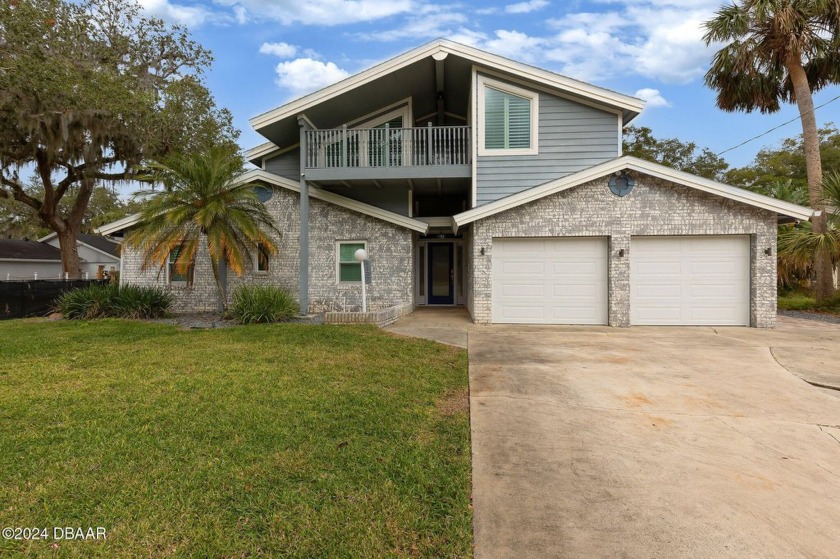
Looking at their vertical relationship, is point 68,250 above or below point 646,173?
below

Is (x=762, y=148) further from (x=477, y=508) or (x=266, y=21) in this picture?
(x=477, y=508)

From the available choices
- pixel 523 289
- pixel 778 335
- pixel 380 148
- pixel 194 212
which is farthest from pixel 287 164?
pixel 778 335

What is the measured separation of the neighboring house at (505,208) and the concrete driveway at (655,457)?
365cm

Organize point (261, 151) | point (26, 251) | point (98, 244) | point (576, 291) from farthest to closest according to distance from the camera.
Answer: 1. point (98, 244)
2. point (26, 251)
3. point (261, 151)
4. point (576, 291)

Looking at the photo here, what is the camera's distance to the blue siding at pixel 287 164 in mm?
13062

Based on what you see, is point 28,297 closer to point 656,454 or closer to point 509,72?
point 509,72

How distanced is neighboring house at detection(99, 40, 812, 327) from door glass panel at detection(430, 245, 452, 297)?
1.16 metres

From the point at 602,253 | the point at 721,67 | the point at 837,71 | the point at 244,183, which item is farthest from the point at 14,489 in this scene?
the point at 837,71

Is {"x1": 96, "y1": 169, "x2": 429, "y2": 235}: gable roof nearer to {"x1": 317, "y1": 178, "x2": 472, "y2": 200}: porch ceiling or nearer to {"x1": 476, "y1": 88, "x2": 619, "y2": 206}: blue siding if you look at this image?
{"x1": 317, "y1": 178, "x2": 472, "y2": 200}: porch ceiling

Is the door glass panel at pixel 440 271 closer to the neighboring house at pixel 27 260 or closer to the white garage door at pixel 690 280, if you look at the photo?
the white garage door at pixel 690 280

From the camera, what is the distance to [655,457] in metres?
3.34

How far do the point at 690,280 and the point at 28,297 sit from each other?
1805 centimetres

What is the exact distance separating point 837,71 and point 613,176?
10.4 meters

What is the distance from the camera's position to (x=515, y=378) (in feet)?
17.8
